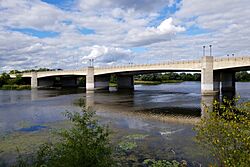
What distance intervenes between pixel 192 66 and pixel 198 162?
168ft

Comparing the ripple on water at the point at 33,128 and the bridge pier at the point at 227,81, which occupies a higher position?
the bridge pier at the point at 227,81

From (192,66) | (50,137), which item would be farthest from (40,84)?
(50,137)

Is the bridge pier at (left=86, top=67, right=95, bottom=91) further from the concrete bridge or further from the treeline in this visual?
the treeline

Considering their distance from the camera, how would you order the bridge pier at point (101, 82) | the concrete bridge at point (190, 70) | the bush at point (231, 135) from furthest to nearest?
the bridge pier at point (101, 82) → the concrete bridge at point (190, 70) → the bush at point (231, 135)

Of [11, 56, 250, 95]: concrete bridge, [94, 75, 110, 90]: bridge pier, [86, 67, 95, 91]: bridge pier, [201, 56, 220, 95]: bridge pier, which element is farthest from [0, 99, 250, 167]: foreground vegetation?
[94, 75, 110, 90]: bridge pier

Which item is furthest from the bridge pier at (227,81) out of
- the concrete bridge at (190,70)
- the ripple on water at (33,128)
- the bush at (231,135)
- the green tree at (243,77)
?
the green tree at (243,77)

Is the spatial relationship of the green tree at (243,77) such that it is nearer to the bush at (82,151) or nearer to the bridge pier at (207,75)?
the bridge pier at (207,75)

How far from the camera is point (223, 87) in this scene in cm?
7194

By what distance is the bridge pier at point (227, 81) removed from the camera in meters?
72.0

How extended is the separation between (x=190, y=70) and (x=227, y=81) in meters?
14.3

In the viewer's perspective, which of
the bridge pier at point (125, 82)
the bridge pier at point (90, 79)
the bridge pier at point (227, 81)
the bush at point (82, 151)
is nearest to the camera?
the bush at point (82, 151)

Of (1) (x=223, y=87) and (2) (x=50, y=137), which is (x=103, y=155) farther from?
(1) (x=223, y=87)

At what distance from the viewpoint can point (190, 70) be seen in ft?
217

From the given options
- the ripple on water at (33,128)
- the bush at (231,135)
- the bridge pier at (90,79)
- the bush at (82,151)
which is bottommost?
the ripple on water at (33,128)
